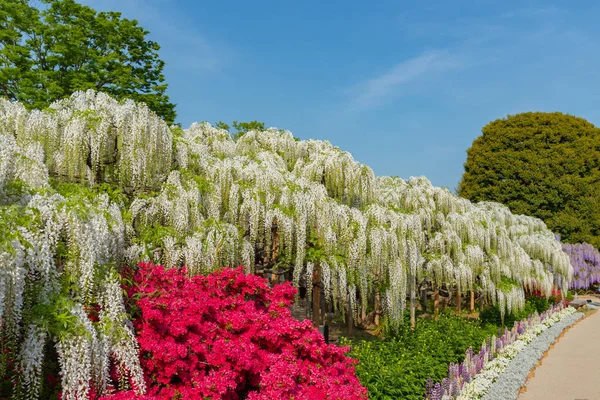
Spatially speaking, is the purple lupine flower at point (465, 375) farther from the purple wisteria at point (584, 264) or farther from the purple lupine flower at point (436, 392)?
the purple wisteria at point (584, 264)

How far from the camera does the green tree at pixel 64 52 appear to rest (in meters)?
17.5

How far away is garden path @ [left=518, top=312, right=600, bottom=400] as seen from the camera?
8.67 meters

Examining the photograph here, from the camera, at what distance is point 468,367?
8.70 metres

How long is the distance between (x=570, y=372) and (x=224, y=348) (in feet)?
32.5

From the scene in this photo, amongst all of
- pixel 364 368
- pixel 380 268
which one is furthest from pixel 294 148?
pixel 364 368

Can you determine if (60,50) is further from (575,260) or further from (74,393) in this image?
(575,260)

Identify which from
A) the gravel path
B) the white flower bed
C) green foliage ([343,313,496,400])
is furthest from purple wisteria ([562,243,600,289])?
green foliage ([343,313,496,400])

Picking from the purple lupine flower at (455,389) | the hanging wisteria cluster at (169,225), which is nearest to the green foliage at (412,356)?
the purple lupine flower at (455,389)

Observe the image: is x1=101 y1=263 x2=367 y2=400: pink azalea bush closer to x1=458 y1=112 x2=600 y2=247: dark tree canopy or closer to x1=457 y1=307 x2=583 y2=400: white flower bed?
x1=457 y1=307 x2=583 y2=400: white flower bed

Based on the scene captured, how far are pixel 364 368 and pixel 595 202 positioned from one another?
86.4 ft

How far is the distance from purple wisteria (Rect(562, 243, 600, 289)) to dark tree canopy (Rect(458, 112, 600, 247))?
140cm

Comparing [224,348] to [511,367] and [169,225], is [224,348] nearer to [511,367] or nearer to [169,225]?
[169,225]

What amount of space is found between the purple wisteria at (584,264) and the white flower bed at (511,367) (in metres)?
10.2

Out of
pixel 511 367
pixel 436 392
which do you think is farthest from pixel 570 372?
pixel 436 392
